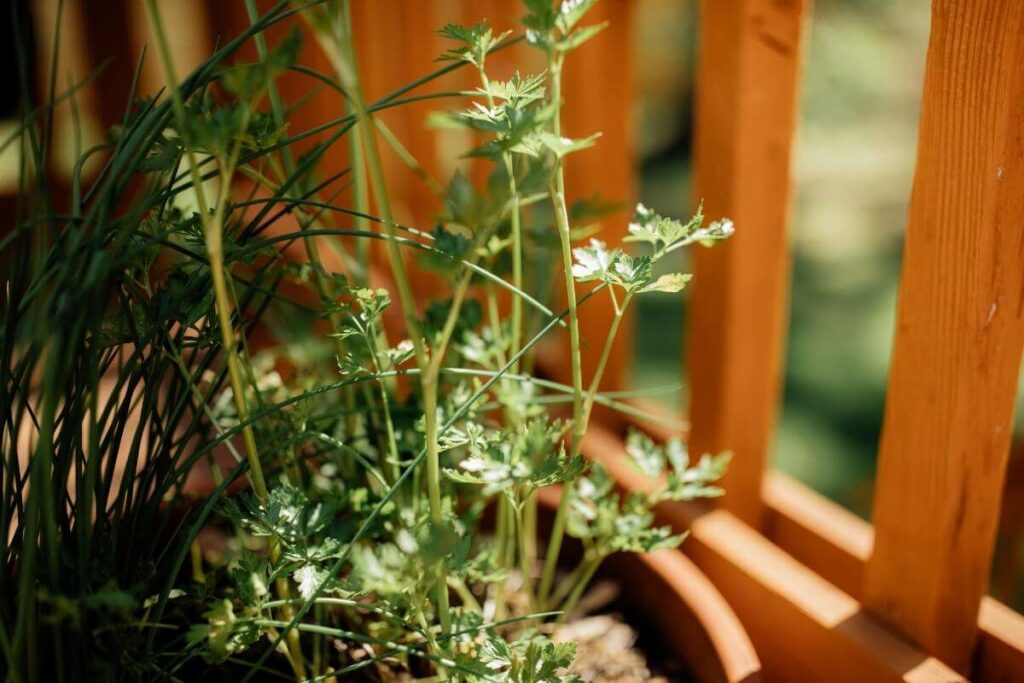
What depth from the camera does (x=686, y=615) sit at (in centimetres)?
85

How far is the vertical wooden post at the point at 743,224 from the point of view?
2.97 feet

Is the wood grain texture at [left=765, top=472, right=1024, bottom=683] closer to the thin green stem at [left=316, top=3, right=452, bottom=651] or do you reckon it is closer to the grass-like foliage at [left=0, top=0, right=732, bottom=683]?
the grass-like foliage at [left=0, top=0, right=732, bottom=683]

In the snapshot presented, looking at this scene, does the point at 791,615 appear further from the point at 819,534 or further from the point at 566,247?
the point at 566,247

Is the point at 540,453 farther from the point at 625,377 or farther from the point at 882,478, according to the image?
the point at 625,377

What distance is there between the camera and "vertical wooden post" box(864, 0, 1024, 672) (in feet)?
2.10

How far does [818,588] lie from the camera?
0.88 meters

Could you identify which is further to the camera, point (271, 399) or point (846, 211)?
point (846, 211)

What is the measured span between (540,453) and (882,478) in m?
0.44

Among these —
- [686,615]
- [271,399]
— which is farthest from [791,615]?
[271,399]

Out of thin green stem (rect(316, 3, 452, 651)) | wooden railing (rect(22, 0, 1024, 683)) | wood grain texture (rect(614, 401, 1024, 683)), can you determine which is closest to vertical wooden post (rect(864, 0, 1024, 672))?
wooden railing (rect(22, 0, 1024, 683))

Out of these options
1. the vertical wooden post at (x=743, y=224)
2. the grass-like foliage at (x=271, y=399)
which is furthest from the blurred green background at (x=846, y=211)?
the grass-like foliage at (x=271, y=399)

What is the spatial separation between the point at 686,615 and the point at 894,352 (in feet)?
1.11

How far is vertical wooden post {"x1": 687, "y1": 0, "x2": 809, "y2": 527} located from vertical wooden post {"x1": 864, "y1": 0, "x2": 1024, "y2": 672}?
0.24 meters

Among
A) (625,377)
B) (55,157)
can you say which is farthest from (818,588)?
(55,157)
